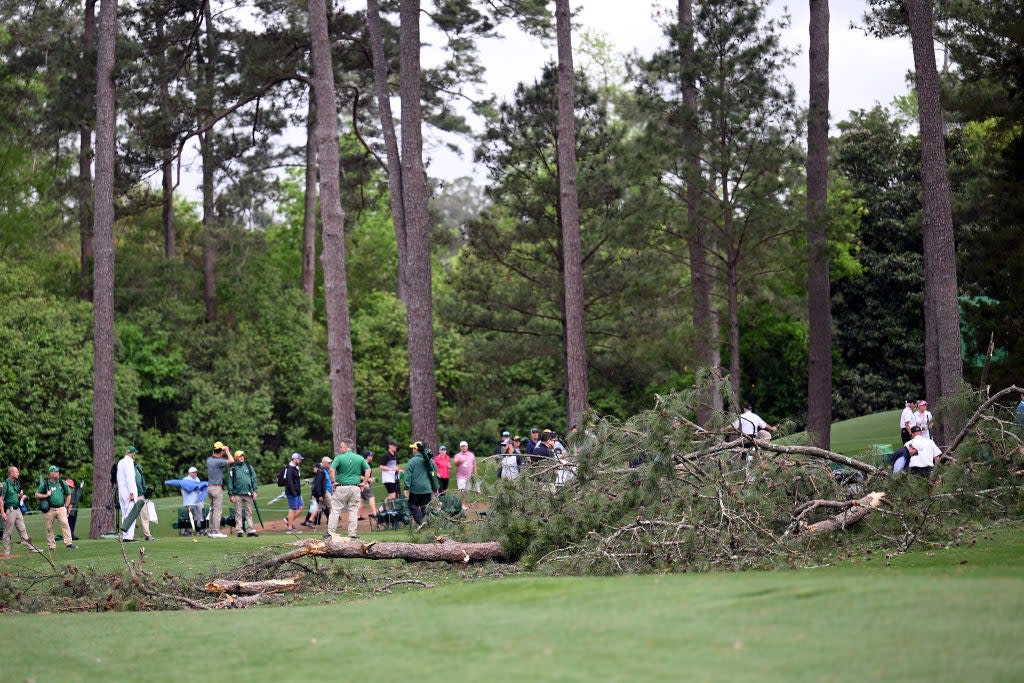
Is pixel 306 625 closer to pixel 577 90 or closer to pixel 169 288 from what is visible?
pixel 577 90

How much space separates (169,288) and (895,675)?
146 ft

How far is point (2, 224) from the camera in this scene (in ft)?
146

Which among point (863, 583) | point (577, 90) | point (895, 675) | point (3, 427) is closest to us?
point (895, 675)

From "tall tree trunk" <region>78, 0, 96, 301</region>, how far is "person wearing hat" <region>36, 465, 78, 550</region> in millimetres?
12392

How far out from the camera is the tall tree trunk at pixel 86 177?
106 feet

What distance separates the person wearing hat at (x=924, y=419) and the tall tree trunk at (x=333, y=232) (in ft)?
38.2

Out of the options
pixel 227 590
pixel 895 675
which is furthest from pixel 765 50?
pixel 895 675

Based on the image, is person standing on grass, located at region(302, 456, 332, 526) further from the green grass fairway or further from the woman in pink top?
the green grass fairway

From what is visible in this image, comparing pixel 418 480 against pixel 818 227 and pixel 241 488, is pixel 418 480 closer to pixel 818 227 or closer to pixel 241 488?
pixel 241 488

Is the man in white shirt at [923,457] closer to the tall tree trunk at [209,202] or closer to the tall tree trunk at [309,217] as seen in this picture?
the tall tree trunk at [209,202]

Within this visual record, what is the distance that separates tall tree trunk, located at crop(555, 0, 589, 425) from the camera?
27844 mm

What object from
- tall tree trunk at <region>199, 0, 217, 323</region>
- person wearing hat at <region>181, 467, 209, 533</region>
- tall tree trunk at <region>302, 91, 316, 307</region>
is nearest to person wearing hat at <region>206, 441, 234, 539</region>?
person wearing hat at <region>181, 467, 209, 533</region>

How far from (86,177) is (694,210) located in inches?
843

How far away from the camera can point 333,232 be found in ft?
89.5
